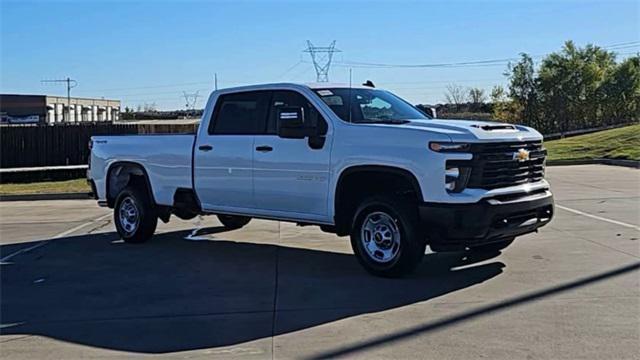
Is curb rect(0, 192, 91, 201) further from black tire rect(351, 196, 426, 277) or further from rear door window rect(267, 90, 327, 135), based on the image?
black tire rect(351, 196, 426, 277)

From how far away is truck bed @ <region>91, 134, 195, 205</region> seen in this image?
9863 mm

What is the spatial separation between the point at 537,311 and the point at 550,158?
23.2 m

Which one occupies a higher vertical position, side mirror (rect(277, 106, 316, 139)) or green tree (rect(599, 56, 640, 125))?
green tree (rect(599, 56, 640, 125))

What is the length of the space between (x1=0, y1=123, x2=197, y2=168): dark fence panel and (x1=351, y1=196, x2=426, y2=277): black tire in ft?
77.0

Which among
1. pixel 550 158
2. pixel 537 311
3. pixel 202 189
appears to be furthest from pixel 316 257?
pixel 550 158

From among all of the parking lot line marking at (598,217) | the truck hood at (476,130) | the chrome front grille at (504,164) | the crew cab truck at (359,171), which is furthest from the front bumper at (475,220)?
the parking lot line marking at (598,217)

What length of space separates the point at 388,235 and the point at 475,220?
1.03 m

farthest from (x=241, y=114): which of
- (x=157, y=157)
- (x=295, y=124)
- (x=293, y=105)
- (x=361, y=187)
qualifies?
(x=361, y=187)

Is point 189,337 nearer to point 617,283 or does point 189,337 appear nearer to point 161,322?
point 161,322

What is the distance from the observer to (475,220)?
7.11 meters

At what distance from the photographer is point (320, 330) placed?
19.5ft

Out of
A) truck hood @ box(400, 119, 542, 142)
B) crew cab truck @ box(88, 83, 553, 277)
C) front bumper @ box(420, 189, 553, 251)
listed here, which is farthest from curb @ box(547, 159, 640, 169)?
front bumper @ box(420, 189, 553, 251)

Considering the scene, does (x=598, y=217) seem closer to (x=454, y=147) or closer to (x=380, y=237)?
(x=380, y=237)

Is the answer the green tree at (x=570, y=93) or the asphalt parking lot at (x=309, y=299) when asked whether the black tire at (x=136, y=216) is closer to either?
the asphalt parking lot at (x=309, y=299)
